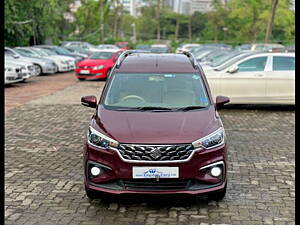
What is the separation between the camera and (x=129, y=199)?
5465 millimetres

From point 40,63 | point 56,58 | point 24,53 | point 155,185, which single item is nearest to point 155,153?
point 155,185

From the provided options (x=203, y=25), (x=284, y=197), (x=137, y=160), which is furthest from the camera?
(x=203, y=25)

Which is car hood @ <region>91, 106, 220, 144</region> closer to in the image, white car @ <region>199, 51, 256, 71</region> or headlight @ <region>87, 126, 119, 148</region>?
headlight @ <region>87, 126, 119, 148</region>

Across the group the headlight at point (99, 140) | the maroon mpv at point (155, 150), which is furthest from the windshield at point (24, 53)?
the headlight at point (99, 140)

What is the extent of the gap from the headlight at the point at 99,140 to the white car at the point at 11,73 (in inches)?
506

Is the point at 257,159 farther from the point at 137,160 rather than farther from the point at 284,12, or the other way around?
the point at 284,12

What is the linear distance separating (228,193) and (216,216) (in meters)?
0.81

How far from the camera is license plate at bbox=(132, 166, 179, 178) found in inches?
190

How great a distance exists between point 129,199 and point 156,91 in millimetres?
1506

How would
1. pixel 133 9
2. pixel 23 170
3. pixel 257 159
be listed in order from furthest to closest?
pixel 133 9 → pixel 257 159 → pixel 23 170

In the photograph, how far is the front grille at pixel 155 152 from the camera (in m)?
4.84

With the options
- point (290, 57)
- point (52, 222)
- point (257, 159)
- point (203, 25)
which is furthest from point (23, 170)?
point (203, 25)

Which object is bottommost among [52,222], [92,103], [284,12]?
[52,222]

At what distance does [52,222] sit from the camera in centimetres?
488
